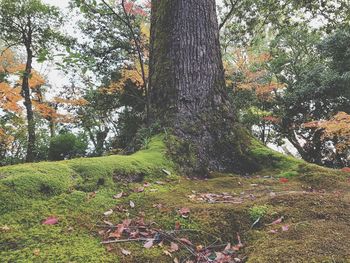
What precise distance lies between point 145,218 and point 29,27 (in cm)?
1326

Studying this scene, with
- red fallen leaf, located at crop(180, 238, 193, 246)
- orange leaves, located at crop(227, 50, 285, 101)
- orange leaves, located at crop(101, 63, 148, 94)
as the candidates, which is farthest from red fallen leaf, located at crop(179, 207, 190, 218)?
orange leaves, located at crop(227, 50, 285, 101)

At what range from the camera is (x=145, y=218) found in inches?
80.9

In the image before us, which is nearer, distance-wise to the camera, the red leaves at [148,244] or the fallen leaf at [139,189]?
the red leaves at [148,244]

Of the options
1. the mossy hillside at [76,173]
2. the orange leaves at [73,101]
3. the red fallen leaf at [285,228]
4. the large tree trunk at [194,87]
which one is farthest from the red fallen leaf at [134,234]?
the orange leaves at [73,101]

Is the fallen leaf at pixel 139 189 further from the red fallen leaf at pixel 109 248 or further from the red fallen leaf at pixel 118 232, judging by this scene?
the red fallen leaf at pixel 109 248

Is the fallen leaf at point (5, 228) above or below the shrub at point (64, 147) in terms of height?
→ below

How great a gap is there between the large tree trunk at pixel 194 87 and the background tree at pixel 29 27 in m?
9.58

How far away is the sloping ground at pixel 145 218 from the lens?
1.58 metres

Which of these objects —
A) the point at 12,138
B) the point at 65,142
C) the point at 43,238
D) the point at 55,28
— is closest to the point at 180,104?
the point at 43,238

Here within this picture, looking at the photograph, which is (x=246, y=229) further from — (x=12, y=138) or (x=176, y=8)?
(x=12, y=138)

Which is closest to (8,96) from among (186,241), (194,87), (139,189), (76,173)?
(194,87)

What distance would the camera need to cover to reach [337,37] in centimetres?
1336

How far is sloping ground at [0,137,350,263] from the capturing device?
1.58 m

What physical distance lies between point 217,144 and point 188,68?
1.06 meters
